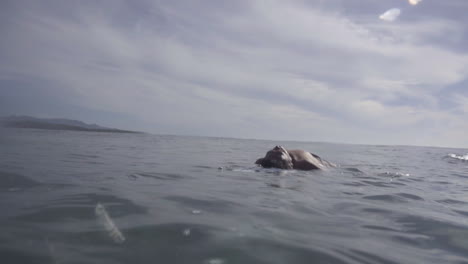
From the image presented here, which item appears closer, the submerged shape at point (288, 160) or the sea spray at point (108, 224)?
the sea spray at point (108, 224)

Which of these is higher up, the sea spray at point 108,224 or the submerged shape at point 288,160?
the submerged shape at point 288,160

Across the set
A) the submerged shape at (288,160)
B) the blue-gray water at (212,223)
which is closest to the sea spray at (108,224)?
the blue-gray water at (212,223)

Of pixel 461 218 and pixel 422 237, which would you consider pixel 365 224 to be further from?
pixel 461 218

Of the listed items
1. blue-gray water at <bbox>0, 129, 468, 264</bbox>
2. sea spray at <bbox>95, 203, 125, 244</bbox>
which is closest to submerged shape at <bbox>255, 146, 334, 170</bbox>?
blue-gray water at <bbox>0, 129, 468, 264</bbox>

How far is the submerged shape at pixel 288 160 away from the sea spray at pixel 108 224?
6.27m

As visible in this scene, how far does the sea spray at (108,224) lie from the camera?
264cm

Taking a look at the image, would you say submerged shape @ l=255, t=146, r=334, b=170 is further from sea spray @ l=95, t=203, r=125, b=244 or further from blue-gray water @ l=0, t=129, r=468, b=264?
sea spray @ l=95, t=203, r=125, b=244

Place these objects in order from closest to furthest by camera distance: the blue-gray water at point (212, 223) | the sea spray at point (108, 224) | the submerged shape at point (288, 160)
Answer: the blue-gray water at point (212, 223), the sea spray at point (108, 224), the submerged shape at point (288, 160)

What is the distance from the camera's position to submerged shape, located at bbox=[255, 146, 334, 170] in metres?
9.18

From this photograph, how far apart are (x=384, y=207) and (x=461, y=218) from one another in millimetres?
1023

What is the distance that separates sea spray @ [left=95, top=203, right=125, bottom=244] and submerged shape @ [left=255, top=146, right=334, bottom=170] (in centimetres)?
627

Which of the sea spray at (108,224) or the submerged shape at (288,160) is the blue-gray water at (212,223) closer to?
the sea spray at (108,224)

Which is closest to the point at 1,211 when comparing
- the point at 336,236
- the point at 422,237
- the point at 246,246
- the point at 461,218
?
the point at 246,246

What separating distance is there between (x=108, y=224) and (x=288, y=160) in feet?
23.0
